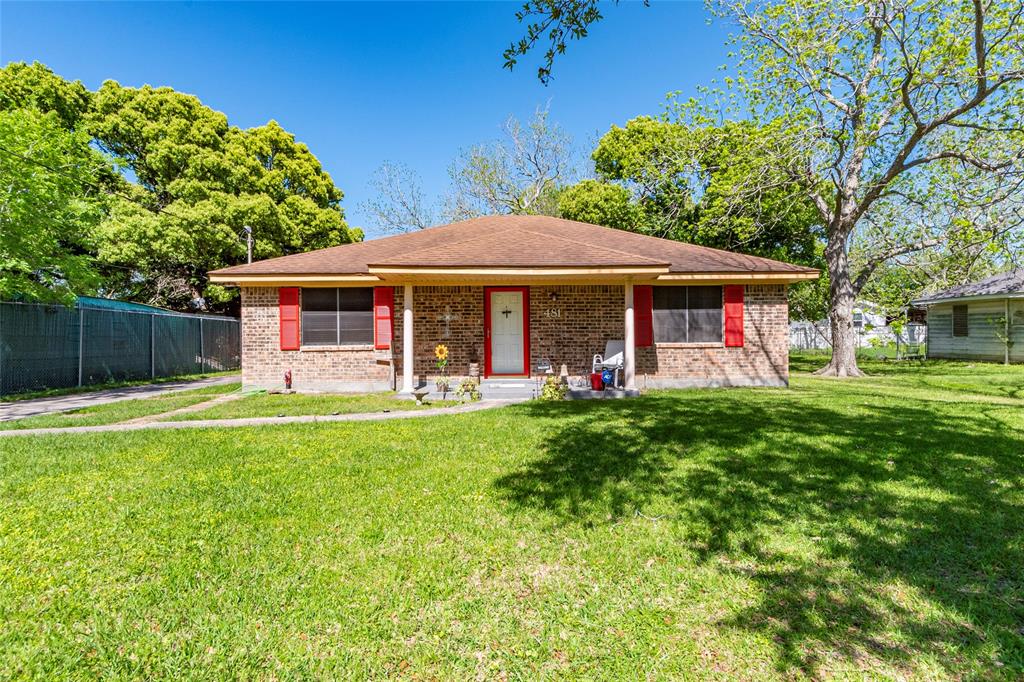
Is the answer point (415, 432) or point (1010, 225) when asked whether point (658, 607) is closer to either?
point (415, 432)

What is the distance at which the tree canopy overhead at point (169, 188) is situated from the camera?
16688 millimetres

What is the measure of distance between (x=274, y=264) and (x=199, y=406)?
389 centimetres

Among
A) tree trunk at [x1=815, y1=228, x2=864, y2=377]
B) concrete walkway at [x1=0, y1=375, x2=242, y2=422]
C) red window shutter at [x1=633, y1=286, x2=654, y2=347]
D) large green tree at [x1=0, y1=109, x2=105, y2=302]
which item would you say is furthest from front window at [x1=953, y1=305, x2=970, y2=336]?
large green tree at [x1=0, y1=109, x2=105, y2=302]

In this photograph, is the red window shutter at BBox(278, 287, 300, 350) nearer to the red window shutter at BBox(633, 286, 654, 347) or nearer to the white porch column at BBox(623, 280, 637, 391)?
the white porch column at BBox(623, 280, 637, 391)

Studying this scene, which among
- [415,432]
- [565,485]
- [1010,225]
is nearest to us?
[565,485]

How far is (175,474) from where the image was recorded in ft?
14.6

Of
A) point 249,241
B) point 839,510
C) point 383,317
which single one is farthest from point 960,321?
point 249,241

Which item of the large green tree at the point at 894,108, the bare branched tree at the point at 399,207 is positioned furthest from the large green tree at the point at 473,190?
the large green tree at the point at 894,108

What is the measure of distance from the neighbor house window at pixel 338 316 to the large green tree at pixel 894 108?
11.2m

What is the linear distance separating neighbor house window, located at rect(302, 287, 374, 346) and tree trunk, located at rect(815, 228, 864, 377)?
13538mm

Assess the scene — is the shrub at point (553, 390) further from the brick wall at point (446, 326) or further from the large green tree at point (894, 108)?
the large green tree at point (894, 108)

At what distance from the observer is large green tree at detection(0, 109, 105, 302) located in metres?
8.73

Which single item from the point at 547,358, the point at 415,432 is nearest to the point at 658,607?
the point at 415,432

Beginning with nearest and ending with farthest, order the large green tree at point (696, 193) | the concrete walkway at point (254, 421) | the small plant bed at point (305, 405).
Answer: the concrete walkway at point (254, 421) → the small plant bed at point (305, 405) → the large green tree at point (696, 193)
